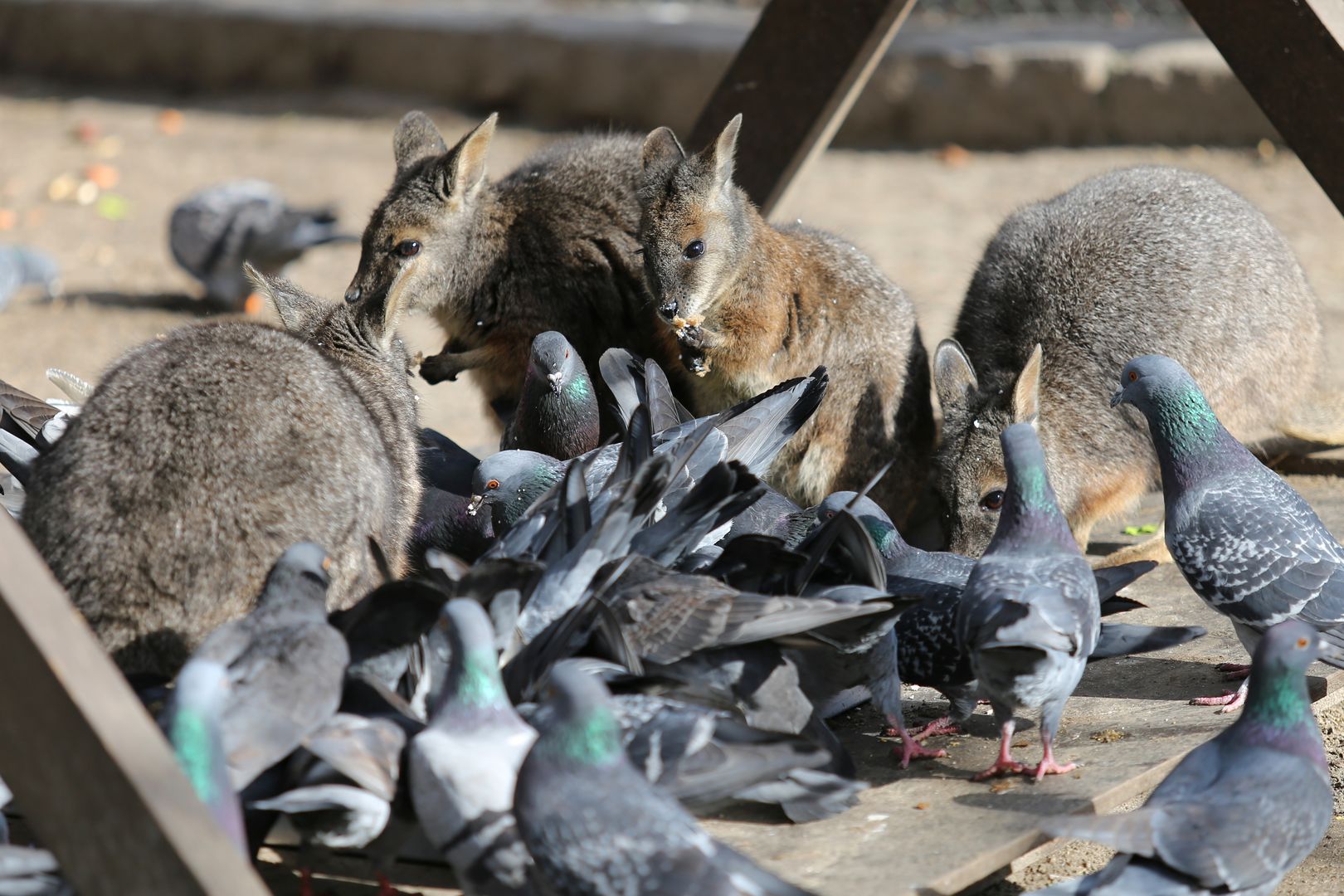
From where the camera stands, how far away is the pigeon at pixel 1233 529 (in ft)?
11.8

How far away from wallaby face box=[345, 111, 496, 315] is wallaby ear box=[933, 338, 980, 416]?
1661mm

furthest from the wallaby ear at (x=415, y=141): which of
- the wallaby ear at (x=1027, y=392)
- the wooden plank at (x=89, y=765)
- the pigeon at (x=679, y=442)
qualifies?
the wooden plank at (x=89, y=765)

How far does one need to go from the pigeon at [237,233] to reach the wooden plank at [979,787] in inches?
268

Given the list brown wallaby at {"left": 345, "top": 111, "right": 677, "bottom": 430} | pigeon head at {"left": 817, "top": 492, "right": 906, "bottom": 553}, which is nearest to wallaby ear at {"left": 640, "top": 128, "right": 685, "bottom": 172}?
brown wallaby at {"left": 345, "top": 111, "right": 677, "bottom": 430}

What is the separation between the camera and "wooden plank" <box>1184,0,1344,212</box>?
14.2 feet

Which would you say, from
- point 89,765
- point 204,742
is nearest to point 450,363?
point 204,742

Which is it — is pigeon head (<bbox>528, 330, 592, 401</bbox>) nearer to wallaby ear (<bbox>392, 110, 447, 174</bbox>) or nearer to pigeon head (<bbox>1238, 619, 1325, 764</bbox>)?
wallaby ear (<bbox>392, 110, 447, 174</bbox>)

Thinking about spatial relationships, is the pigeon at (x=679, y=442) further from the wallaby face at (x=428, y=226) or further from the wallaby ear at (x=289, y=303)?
the wallaby face at (x=428, y=226)

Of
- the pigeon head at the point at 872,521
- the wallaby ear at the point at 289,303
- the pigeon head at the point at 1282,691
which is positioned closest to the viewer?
the pigeon head at the point at 1282,691

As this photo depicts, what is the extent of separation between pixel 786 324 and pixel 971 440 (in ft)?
2.40

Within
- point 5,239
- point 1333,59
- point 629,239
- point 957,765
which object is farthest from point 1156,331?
point 5,239

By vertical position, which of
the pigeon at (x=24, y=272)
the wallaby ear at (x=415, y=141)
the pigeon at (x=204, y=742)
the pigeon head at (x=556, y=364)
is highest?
the wallaby ear at (x=415, y=141)

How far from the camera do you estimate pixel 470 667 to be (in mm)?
2709

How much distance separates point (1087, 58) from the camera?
12.0m
